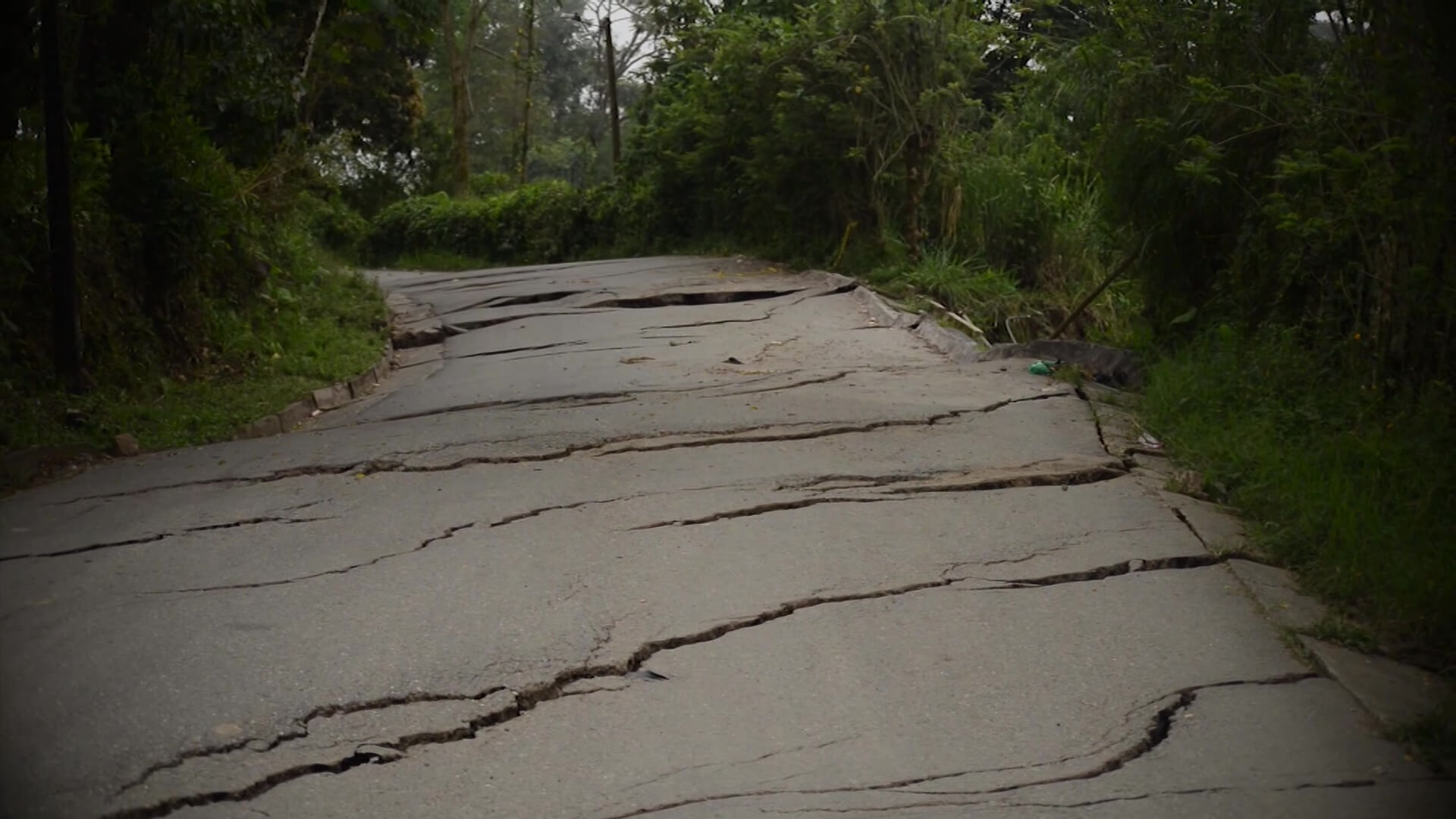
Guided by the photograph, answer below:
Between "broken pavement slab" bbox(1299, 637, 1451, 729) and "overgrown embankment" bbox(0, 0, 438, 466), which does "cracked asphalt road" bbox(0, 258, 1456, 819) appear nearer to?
"broken pavement slab" bbox(1299, 637, 1451, 729)

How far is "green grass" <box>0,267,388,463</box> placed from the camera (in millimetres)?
8961

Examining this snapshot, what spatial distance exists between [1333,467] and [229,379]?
8301mm

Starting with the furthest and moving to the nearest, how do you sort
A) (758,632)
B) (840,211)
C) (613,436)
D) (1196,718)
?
(840,211), (613,436), (758,632), (1196,718)

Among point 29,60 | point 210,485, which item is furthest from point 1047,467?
point 29,60

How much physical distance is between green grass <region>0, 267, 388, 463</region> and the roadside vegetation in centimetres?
4

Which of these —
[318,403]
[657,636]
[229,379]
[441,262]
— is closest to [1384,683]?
[657,636]

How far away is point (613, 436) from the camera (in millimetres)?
8539

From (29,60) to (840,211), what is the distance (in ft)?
36.6

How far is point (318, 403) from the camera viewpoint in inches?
429

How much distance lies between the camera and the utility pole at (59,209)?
9.13 metres

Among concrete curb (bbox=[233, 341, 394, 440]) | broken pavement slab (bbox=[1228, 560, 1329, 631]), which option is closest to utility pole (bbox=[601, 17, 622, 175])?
concrete curb (bbox=[233, 341, 394, 440])

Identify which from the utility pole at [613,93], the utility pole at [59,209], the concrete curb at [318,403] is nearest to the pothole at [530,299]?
the concrete curb at [318,403]

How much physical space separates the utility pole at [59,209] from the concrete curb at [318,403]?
48.8 inches

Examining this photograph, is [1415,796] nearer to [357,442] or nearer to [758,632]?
[758,632]
